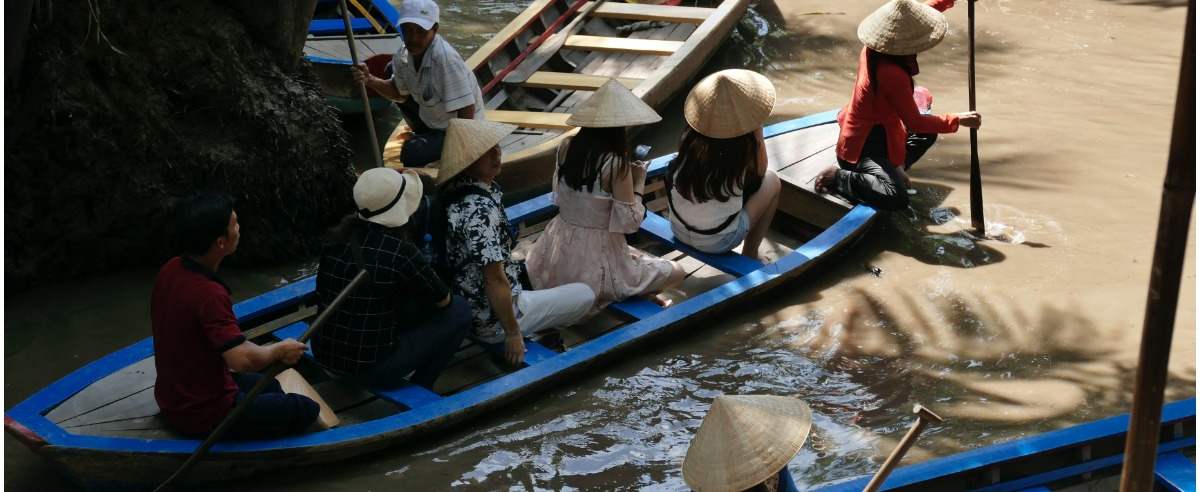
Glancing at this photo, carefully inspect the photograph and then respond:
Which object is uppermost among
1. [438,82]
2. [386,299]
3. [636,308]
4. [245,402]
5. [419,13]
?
[419,13]

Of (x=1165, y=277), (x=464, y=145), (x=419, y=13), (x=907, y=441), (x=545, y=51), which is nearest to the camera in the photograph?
(x=1165, y=277)

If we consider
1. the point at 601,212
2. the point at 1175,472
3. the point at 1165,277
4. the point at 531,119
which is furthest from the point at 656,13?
the point at 1165,277

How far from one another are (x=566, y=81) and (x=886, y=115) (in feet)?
7.61

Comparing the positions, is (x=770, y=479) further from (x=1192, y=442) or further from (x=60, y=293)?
(x=60, y=293)

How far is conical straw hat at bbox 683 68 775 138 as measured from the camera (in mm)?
5086

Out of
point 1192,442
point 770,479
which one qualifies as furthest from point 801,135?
point 770,479

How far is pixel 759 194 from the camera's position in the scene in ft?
18.2

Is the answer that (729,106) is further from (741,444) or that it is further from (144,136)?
(144,136)

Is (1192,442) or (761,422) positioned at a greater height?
(761,422)

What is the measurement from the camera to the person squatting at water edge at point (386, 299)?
405 cm

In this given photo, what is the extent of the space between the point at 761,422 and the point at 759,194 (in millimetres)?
2707

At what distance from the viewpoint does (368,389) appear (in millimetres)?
4469

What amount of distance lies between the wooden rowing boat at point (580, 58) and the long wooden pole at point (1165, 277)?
4181 mm

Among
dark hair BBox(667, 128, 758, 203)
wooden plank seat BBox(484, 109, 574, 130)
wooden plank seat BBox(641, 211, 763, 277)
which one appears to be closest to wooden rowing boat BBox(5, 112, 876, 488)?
wooden plank seat BBox(641, 211, 763, 277)
